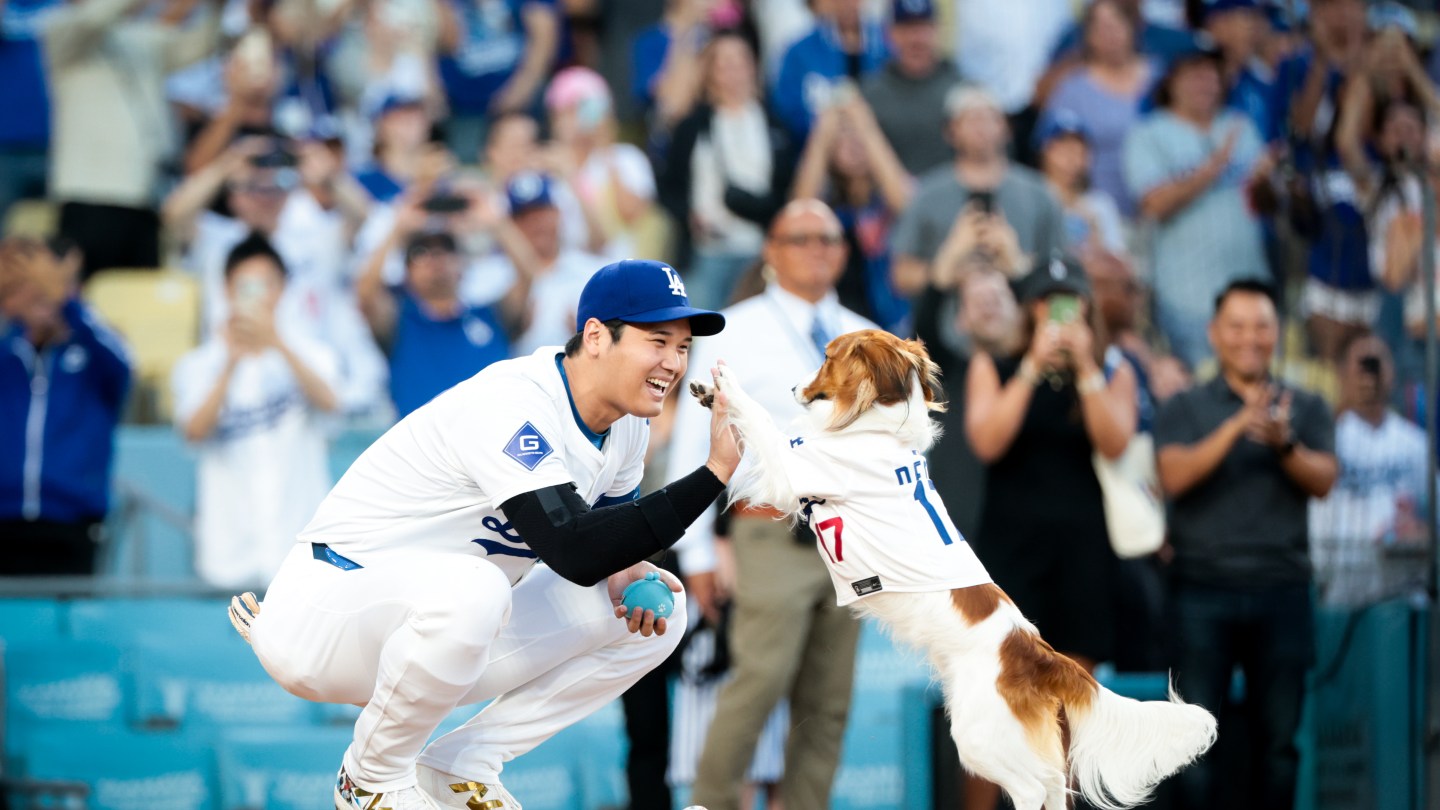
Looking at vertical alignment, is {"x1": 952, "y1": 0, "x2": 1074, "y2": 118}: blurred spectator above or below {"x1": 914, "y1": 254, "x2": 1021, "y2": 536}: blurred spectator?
above

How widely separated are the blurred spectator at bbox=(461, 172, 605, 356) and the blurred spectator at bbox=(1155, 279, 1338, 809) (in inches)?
136

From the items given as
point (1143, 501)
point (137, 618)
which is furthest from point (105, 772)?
point (1143, 501)

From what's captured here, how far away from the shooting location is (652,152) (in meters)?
9.92

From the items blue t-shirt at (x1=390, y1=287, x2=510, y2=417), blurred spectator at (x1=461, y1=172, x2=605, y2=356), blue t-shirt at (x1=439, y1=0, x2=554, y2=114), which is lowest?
blue t-shirt at (x1=390, y1=287, x2=510, y2=417)

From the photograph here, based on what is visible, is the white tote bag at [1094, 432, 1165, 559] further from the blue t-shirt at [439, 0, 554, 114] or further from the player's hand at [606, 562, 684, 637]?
the blue t-shirt at [439, 0, 554, 114]

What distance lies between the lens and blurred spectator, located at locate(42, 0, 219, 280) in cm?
930

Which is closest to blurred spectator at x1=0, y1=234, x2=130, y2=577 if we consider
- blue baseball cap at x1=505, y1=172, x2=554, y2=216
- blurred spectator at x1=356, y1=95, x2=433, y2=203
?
blurred spectator at x1=356, y1=95, x2=433, y2=203

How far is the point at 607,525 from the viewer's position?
4.18 m

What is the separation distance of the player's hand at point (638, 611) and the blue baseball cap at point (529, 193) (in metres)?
4.37

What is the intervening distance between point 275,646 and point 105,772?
8.67 feet

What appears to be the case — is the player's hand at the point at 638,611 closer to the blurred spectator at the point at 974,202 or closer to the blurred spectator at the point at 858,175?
the blurred spectator at the point at 974,202

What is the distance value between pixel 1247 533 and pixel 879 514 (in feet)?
7.87

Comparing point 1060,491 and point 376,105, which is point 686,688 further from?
point 376,105

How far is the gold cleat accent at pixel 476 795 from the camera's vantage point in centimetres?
468
